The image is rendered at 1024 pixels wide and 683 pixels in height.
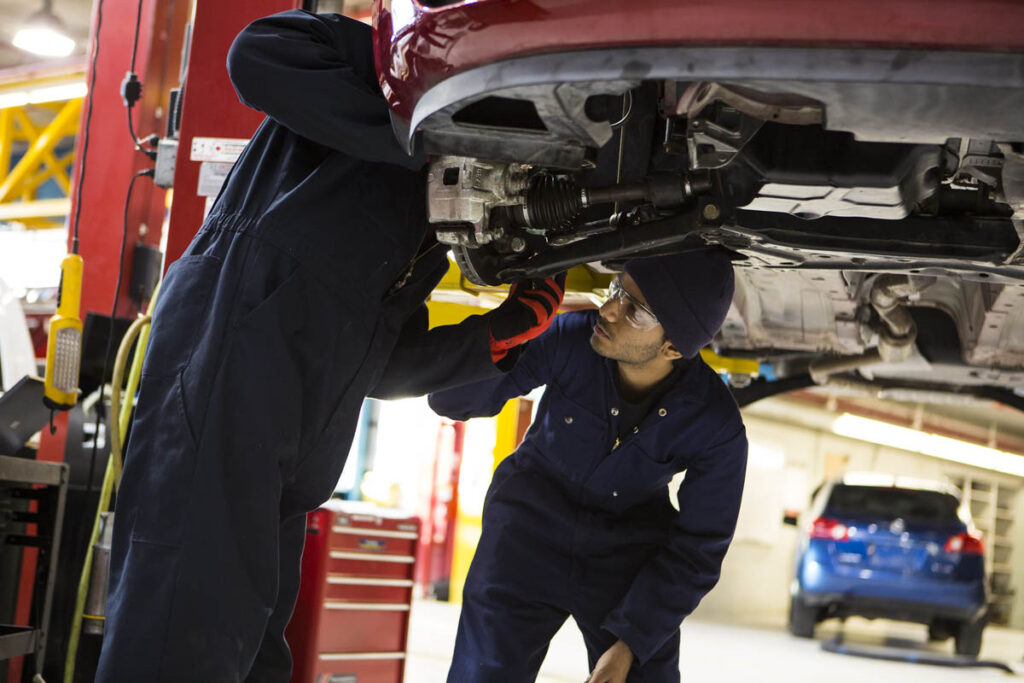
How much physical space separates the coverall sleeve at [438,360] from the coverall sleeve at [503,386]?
19 cm

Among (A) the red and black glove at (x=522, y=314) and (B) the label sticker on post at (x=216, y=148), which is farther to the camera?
(B) the label sticker on post at (x=216, y=148)

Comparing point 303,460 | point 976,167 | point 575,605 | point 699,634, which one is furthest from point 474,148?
point 699,634

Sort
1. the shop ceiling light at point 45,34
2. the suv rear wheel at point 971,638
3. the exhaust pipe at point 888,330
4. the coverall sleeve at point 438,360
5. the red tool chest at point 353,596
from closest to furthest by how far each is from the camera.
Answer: the coverall sleeve at point 438,360 < the exhaust pipe at point 888,330 < the red tool chest at point 353,596 < the shop ceiling light at point 45,34 < the suv rear wheel at point 971,638

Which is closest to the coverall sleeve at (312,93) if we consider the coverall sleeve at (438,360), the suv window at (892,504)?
the coverall sleeve at (438,360)

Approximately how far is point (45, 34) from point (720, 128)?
6.78m

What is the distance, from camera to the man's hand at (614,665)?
2.20 metres

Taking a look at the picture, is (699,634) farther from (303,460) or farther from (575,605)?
(303,460)

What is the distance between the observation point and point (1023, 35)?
1.10m

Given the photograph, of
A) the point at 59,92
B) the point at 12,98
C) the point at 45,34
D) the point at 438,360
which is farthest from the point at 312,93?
the point at 12,98

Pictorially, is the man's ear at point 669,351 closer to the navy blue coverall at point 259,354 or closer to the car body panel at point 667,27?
the navy blue coverall at point 259,354

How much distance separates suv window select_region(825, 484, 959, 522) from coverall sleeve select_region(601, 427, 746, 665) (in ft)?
19.8

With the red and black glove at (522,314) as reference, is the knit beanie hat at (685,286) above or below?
above

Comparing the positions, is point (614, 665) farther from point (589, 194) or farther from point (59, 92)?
point (59, 92)

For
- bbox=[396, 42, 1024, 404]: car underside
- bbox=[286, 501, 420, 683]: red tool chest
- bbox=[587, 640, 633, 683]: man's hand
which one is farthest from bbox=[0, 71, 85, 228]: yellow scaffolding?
bbox=[396, 42, 1024, 404]: car underside
